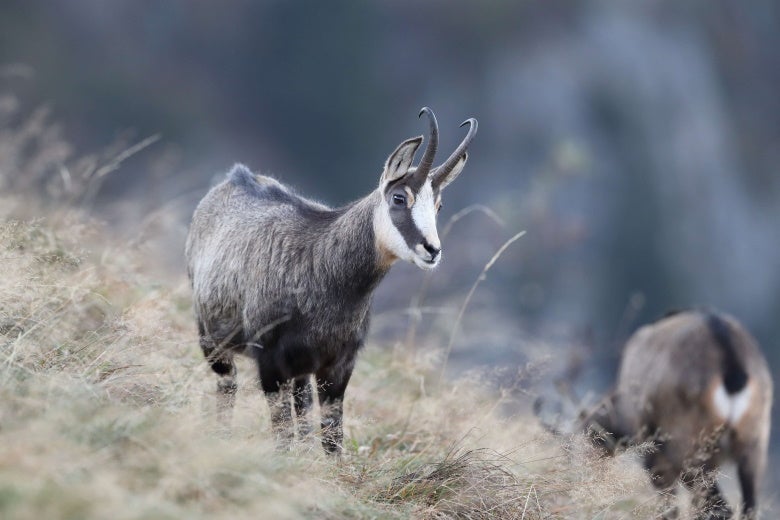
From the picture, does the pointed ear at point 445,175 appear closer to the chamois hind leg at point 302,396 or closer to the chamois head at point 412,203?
the chamois head at point 412,203

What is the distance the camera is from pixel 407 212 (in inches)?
171

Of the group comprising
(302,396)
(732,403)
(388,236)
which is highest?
(388,236)

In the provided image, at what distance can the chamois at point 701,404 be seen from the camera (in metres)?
6.51

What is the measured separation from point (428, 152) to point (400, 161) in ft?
0.64

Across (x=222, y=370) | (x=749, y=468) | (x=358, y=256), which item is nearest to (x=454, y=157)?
(x=358, y=256)

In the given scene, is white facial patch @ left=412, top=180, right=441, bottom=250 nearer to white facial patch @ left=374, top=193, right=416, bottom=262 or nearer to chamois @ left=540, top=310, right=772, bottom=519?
white facial patch @ left=374, top=193, right=416, bottom=262

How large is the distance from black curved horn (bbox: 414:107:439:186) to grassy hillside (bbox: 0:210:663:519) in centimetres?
119

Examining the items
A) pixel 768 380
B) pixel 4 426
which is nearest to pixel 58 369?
pixel 4 426

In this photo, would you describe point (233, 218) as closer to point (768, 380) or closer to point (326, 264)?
point (326, 264)

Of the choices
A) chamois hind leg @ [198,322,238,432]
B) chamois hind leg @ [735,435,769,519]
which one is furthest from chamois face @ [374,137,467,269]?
chamois hind leg @ [735,435,769,519]

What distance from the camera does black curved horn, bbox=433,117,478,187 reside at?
4430mm

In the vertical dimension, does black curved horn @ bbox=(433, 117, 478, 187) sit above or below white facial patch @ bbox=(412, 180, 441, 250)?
above

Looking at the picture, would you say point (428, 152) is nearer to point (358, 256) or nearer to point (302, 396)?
point (358, 256)

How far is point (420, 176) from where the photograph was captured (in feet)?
14.5
